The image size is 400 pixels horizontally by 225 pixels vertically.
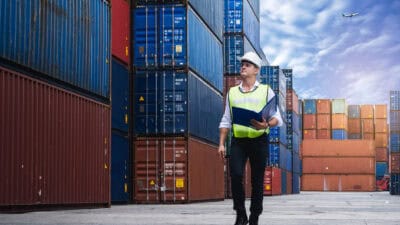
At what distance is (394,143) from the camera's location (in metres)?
45.5

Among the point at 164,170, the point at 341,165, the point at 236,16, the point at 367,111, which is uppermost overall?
the point at 236,16

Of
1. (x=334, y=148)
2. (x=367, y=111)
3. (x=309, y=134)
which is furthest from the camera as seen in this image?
(x=367, y=111)

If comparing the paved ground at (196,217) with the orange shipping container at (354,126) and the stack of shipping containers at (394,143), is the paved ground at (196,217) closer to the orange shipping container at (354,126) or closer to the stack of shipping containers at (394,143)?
the stack of shipping containers at (394,143)

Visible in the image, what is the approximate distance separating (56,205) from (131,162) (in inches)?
298

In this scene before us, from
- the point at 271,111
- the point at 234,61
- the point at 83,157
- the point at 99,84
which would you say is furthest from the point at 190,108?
the point at 271,111

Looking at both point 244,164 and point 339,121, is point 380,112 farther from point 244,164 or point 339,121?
point 244,164

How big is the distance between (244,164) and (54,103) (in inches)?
281

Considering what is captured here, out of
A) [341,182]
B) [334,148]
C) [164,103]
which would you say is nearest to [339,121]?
[334,148]

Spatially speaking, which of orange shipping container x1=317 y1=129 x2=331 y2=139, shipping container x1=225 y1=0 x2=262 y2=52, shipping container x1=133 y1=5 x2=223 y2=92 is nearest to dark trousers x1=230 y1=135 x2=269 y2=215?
shipping container x1=133 y1=5 x2=223 y2=92

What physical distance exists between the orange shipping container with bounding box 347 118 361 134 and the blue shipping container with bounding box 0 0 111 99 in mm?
65988

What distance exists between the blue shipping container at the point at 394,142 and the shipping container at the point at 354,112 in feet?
113

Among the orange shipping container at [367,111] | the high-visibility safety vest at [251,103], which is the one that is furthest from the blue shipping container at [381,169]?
the high-visibility safety vest at [251,103]

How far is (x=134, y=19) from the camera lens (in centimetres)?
2211

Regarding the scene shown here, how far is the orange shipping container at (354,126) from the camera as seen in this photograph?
264ft
